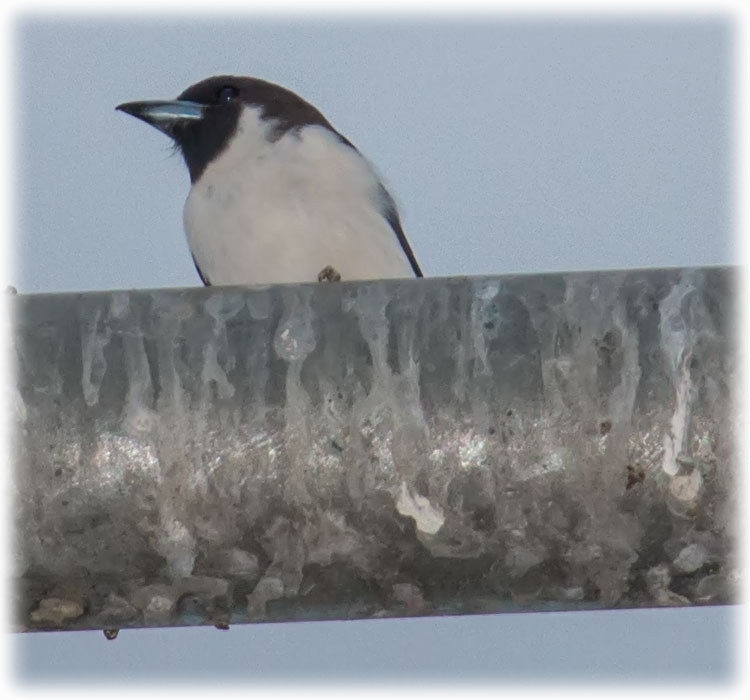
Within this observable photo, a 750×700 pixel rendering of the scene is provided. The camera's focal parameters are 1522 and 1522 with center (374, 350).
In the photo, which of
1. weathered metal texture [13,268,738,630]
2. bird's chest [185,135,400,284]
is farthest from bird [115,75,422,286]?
weathered metal texture [13,268,738,630]

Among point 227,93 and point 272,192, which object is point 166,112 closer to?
point 227,93

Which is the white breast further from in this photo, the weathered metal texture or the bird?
the weathered metal texture

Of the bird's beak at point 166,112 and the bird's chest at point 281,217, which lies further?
the bird's beak at point 166,112

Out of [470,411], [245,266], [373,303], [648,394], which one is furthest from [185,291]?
[245,266]

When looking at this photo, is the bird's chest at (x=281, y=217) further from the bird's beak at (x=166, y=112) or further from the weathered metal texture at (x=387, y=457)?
the weathered metal texture at (x=387, y=457)

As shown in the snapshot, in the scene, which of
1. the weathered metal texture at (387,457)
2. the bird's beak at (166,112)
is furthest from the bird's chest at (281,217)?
the weathered metal texture at (387,457)

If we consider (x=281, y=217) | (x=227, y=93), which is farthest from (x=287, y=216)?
(x=227, y=93)

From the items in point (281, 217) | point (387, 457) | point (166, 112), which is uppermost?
point (166, 112)
